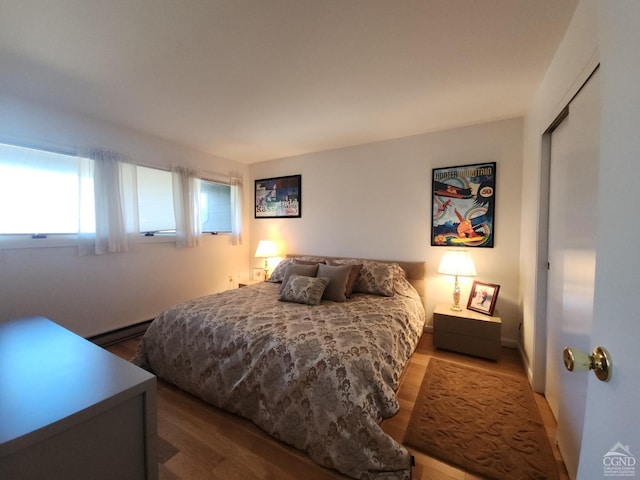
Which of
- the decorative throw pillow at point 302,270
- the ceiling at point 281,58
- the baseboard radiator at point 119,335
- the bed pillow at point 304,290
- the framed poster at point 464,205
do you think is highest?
the ceiling at point 281,58

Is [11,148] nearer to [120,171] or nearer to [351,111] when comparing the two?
[120,171]

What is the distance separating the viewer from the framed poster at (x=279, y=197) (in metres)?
3.94

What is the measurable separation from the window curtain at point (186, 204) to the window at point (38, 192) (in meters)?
0.97

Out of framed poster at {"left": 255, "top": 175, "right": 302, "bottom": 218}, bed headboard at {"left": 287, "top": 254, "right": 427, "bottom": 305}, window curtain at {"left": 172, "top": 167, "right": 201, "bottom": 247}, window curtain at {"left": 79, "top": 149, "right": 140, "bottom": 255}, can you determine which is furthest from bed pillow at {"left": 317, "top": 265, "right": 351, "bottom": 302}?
window curtain at {"left": 79, "top": 149, "right": 140, "bottom": 255}

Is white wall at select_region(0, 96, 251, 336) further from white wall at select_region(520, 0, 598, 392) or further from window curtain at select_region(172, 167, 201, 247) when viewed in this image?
white wall at select_region(520, 0, 598, 392)

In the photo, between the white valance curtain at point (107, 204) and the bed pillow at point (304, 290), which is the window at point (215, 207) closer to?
the white valance curtain at point (107, 204)

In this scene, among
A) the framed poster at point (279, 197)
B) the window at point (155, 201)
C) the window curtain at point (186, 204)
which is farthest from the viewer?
the framed poster at point (279, 197)

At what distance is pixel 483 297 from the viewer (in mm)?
2650

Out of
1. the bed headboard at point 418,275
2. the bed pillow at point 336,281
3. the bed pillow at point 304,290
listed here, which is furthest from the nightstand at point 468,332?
the bed pillow at point 304,290

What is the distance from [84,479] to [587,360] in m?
1.29

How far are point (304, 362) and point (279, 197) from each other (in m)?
3.00

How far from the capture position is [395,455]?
127 cm

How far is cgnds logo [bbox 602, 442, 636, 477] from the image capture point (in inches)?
17.3

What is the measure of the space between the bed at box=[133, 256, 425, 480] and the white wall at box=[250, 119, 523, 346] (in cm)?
95
